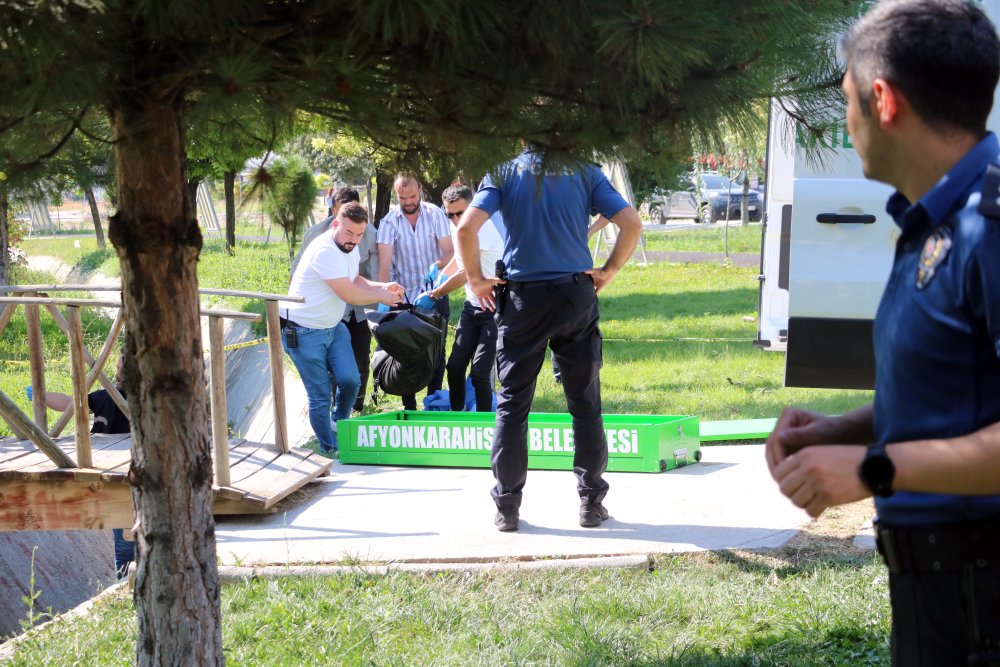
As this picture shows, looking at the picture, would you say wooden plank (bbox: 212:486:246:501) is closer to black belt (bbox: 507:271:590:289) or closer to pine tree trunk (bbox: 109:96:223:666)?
black belt (bbox: 507:271:590:289)

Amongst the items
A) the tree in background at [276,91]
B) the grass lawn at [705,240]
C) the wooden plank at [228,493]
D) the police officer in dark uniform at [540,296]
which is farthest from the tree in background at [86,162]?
the grass lawn at [705,240]

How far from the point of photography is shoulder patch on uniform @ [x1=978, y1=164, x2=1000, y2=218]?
5.44ft

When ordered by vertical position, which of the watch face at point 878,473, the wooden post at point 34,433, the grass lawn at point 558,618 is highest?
the watch face at point 878,473

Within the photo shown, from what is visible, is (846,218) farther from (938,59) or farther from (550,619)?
(938,59)

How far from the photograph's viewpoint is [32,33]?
1993 mm

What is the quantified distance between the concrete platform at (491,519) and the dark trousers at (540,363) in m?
0.31

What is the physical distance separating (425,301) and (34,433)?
3168 mm

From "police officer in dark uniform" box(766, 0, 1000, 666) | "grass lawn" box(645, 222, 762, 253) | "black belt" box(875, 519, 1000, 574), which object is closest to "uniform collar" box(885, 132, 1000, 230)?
"police officer in dark uniform" box(766, 0, 1000, 666)

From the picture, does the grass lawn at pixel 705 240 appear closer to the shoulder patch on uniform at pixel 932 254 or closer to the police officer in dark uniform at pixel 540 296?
the police officer in dark uniform at pixel 540 296

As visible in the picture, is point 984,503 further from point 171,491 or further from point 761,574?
point 761,574

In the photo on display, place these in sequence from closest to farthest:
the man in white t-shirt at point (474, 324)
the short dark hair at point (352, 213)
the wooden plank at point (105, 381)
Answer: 1. the wooden plank at point (105, 381)
2. the short dark hair at point (352, 213)
3. the man in white t-shirt at point (474, 324)

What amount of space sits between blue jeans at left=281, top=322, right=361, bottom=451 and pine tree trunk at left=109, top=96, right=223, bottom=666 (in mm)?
4607

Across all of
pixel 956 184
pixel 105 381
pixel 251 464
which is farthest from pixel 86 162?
pixel 251 464

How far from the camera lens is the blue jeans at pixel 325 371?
7.76 m
